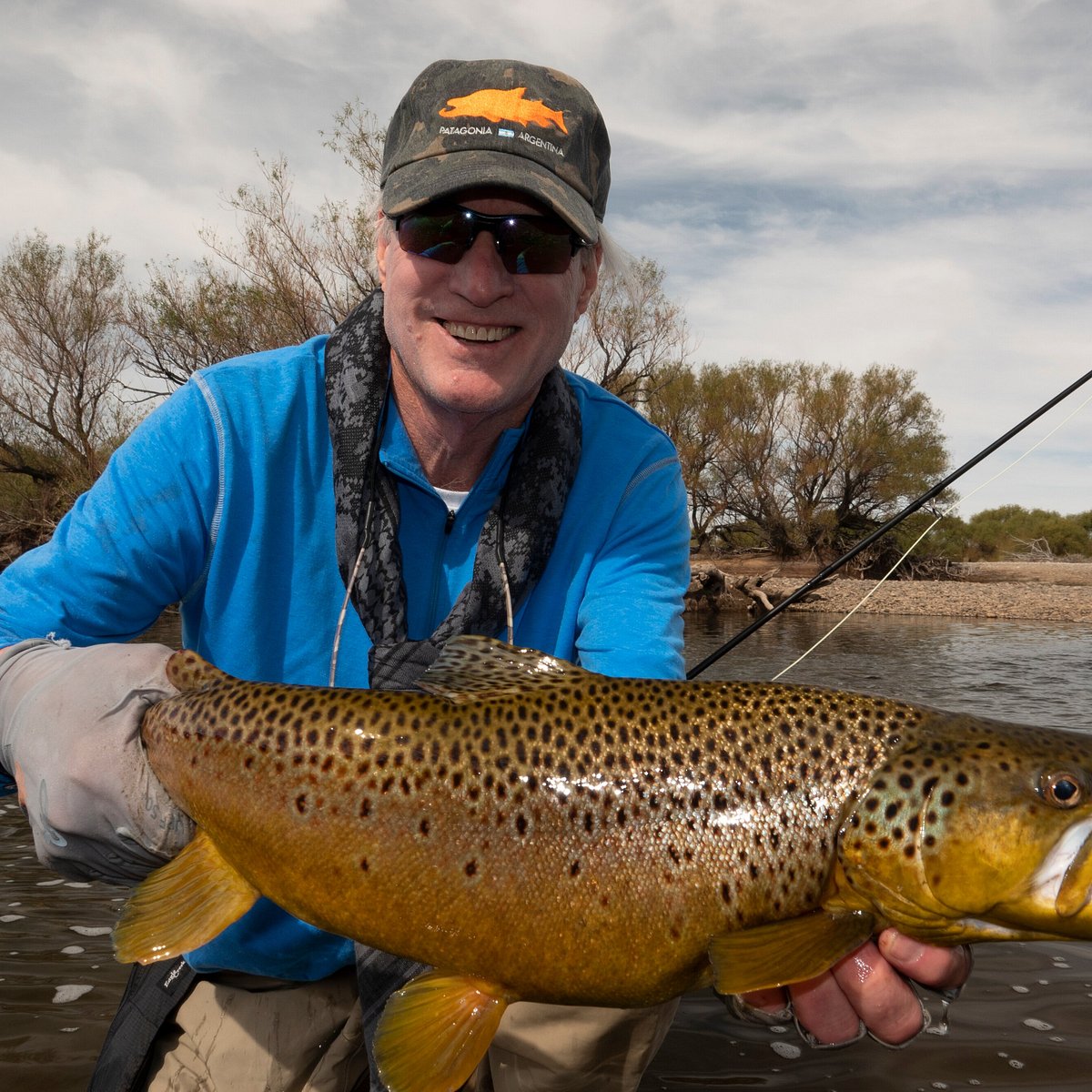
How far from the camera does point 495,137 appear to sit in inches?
107

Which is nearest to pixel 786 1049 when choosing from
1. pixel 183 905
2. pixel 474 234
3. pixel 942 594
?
pixel 183 905

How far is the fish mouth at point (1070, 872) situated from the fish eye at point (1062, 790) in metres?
0.04

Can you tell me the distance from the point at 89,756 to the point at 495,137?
196 cm

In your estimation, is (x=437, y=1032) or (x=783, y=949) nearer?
(x=783, y=949)

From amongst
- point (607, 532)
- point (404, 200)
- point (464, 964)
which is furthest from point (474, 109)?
point (464, 964)

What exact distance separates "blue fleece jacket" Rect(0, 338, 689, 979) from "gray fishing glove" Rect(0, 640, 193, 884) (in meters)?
0.29

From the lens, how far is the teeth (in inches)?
107

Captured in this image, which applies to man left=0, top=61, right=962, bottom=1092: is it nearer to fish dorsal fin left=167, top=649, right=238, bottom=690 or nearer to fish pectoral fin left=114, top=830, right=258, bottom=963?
fish dorsal fin left=167, top=649, right=238, bottom=690

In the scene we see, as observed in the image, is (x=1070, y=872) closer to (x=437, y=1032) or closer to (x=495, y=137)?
(x=437, y=1032)

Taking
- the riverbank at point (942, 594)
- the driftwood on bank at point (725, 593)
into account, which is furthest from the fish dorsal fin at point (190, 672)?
the riverbank at point (942, 594)

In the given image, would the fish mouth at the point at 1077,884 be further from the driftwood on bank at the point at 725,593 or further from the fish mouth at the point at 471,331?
the driftwood on bank at the point at 725,593

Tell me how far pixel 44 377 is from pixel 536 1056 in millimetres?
24856

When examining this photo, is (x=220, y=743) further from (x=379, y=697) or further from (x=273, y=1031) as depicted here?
(x=273, y=1031)

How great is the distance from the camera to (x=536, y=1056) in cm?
275
